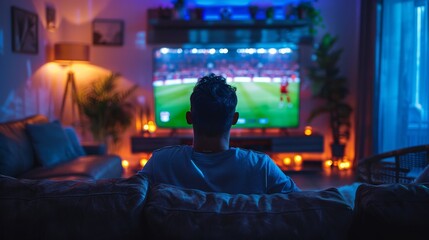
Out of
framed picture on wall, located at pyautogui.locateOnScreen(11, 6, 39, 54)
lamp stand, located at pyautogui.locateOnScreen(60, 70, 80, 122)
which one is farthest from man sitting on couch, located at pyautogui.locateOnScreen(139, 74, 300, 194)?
lamp stand, located at pyautogui.locateOnScreen(60, 70, 80, 122)

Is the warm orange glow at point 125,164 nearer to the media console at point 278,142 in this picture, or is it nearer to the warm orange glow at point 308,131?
the media console at point 278,142

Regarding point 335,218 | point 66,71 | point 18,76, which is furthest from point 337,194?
point 66,71

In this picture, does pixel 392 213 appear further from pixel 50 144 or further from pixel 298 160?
pixel 298 160

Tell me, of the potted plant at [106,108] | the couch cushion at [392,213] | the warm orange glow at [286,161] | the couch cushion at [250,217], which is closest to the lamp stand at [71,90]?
the potted plant at [106,108]

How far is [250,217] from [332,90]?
4.63 m

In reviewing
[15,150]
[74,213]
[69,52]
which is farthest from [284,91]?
[74,213]

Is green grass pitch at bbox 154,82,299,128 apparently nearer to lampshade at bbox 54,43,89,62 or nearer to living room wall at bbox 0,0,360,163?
living room wall at bbox 0,0,360,163

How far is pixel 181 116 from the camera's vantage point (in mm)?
5887

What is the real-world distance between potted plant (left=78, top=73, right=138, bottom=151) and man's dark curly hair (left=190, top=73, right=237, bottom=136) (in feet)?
13.9

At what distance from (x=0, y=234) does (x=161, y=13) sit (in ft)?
15.5

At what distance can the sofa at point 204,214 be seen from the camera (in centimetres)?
129

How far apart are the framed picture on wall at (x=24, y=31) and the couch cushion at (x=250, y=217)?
3.99m

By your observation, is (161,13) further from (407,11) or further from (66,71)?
(407,11)

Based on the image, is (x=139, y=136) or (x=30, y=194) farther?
(x=139, y=136)
